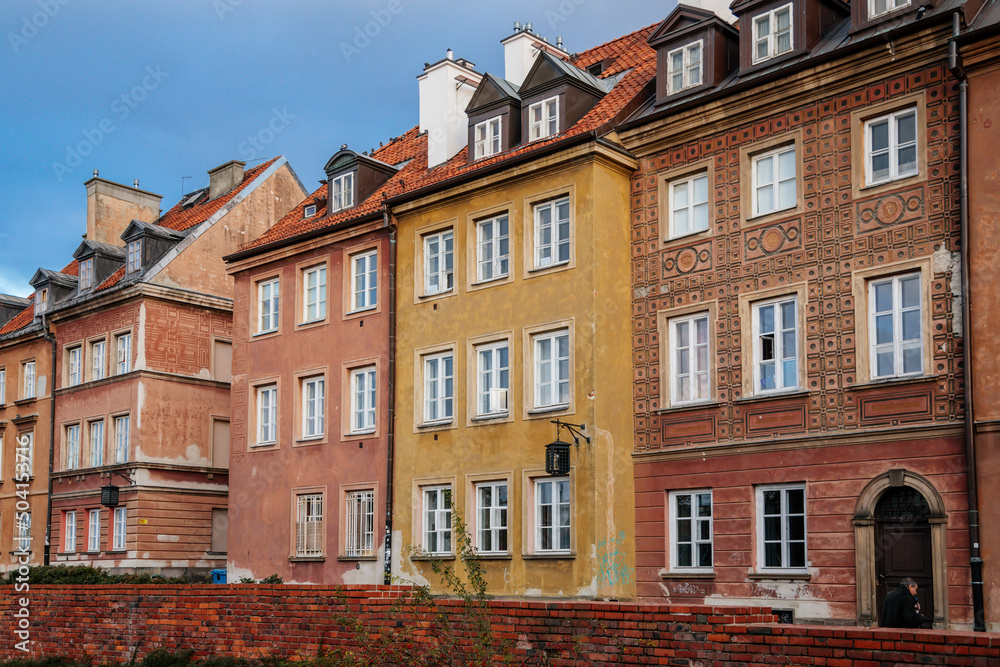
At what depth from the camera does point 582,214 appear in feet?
74.0

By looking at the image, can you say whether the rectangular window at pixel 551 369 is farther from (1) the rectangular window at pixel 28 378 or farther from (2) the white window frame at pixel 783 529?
(1) the rectangular window at pixel 28 378

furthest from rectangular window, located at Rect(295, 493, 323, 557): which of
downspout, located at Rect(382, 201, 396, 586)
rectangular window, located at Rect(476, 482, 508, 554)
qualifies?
rectangular window, located at Rect(476, 482, 508, 554)

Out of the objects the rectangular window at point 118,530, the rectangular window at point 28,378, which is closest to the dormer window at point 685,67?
the rectangular window at point 118,530

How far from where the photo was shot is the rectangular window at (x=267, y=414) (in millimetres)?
29266

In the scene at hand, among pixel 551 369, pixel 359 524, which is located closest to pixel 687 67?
pixel 551 369

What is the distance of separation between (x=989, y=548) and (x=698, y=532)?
18.0 ft

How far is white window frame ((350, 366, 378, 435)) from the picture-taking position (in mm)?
26703

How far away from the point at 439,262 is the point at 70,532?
18.7 meters

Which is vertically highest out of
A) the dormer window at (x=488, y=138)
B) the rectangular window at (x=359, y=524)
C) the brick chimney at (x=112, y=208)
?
the brick chimney at (x=112, y=208)

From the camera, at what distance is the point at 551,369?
22953 mm

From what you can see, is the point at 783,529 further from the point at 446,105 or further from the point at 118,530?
the point at 118,530

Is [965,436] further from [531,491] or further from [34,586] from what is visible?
[34,586]

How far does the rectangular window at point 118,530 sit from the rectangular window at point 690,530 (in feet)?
64.8

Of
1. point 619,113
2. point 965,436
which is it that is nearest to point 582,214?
point 619,113
